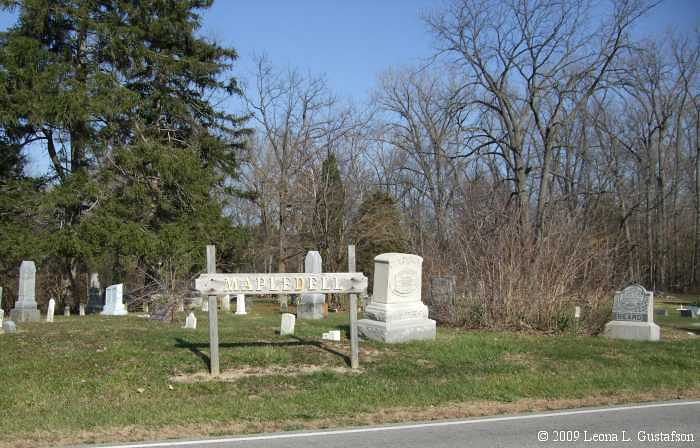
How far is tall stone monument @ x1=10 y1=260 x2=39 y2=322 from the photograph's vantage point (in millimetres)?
19219

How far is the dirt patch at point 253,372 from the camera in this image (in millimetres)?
9179

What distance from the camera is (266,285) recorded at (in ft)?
31.8

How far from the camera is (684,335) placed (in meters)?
16.8

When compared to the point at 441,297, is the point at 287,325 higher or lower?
lower

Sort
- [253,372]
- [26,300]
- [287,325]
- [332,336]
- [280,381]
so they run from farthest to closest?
[26,300]
[287,325]
[332,336]
[253,372]
[280,381]

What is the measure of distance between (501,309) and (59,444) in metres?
10.7

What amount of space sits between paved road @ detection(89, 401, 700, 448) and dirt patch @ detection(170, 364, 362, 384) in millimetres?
2557

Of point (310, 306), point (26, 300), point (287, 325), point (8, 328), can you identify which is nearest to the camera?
point (287, 325)

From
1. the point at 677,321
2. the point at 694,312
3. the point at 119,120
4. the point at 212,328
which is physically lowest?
the point at 677,321

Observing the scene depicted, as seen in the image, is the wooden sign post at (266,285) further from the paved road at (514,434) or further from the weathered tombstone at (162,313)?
the weathered tombstone at (162,313)

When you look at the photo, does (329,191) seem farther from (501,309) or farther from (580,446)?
(580,446)

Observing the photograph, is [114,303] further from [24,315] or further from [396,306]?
[396,306]

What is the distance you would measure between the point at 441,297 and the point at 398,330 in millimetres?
4440

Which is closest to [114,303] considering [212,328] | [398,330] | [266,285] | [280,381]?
[398,330]
